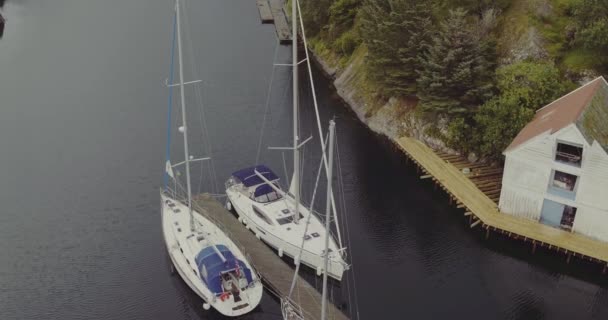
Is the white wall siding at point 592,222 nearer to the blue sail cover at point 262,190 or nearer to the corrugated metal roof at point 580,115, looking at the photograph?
the corrugated metal roof at point 580,115

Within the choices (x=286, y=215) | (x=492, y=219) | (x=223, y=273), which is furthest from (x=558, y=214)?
(x=223, y=273)

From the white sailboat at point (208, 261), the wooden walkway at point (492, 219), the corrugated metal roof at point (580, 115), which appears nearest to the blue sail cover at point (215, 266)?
the white sailboat at point (208, 261)

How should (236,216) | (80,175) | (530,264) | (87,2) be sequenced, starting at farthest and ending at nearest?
(87,2)
(80,175)
(236,216)
(530,264)

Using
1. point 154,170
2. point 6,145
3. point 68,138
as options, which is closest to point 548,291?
point 154,170

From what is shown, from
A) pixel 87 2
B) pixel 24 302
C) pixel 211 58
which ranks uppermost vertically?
pixel 87 2

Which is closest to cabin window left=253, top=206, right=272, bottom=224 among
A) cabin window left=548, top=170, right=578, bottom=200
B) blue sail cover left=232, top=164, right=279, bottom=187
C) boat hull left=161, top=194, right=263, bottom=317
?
blue sail cover left=232, top=164, right=279, bottom=187

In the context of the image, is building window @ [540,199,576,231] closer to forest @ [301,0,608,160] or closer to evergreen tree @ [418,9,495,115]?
forest @ [301,0,608,160]

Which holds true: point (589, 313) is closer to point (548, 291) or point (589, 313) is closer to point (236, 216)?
point (548, 291)
